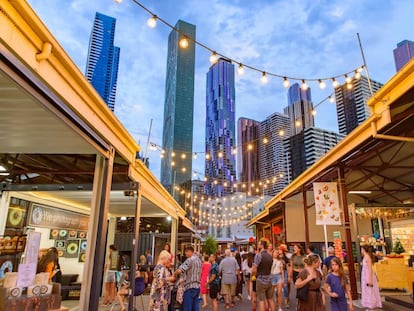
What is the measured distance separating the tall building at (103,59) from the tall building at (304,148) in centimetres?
3201

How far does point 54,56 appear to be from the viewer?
3221mm

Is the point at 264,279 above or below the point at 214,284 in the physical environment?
above

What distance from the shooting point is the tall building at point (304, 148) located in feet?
160

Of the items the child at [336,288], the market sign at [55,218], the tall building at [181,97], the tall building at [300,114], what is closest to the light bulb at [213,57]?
the tall building at [300,114]

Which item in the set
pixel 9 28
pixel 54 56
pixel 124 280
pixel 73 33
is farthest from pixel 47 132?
pixel 73 33

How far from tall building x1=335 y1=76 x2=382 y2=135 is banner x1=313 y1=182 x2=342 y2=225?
7.53 feet

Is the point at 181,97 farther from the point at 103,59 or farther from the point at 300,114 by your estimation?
the point at 300,114

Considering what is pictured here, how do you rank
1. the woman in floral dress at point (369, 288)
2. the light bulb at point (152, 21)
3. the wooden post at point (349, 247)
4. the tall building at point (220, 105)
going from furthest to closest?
1. the tall building at point (220, 105)
2. the wooden post at point (349, 247)
3. the woman in floral dress at point (369, 288)
4. the light bulb at point (152, 21)

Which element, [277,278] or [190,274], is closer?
[190,274]

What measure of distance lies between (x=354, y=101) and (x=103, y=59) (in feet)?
182

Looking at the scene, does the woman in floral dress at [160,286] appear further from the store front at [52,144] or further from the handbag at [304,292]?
the handbag at [304,292]

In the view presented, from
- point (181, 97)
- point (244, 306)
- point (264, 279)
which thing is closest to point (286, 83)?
point (264, 279)

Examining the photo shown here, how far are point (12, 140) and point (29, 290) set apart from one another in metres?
2.27

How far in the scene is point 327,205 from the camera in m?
8.74
